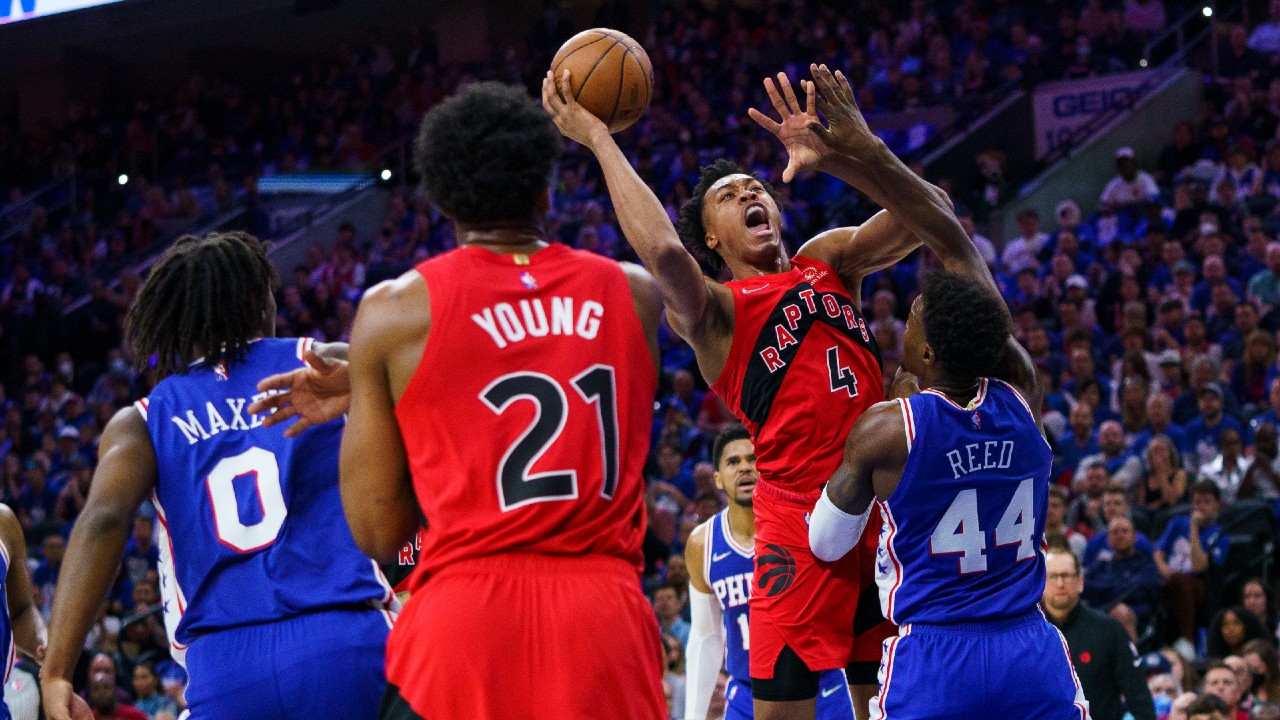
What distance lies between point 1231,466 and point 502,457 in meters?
8.55

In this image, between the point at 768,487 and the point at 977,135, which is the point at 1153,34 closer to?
the point at 977,135

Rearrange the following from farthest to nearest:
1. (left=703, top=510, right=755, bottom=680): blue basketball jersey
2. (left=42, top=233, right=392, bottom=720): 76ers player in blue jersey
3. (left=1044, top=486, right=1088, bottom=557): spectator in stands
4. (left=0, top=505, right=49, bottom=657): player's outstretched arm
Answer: (left=1044, top=486, right=1088, bottom=557): spectator in stands
(left=703, top=510, right=755, bottom=680): blue basketball jersey
(left=0, top=505, right=49, bottom=657): player's outstretched arm
(left=42, top=233, right=392, bottom=720): 76ers player in blue jersey

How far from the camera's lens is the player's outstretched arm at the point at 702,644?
6.77 m

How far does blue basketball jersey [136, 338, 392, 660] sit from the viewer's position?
147 inches

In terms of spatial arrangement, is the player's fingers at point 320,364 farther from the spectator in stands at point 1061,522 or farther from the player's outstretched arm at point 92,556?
the spectator in stands at point 1061,522

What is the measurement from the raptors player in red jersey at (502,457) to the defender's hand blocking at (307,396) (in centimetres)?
41

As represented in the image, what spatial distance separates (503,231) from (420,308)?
0.98 feet

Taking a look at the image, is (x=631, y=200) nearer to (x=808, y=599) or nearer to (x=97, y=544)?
(x=97, y=544)

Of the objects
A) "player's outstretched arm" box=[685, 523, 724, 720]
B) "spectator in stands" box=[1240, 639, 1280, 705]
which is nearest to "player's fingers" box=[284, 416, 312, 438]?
"player's outstretched arm" box=[685, 523, 724, 720]

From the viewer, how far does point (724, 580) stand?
6.57 m

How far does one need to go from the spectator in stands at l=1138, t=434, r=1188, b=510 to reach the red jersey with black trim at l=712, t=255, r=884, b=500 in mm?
5839

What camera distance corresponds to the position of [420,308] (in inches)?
122

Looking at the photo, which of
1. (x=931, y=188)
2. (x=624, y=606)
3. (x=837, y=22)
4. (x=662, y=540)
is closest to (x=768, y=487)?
(x=931, y=188)

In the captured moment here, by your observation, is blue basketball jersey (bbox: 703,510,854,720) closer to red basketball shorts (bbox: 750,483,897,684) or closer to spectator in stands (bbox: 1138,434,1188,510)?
red basketball shorts (bbox: 750,483,897,684)
